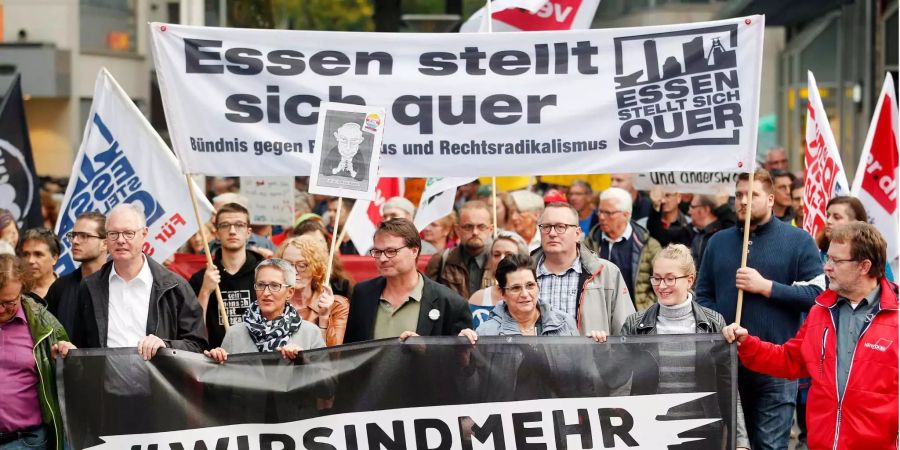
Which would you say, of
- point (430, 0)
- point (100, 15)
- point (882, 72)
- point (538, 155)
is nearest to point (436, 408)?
point (538, 155)

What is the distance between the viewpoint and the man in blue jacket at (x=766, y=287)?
24.5 feet

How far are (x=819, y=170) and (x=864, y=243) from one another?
424 centimetres

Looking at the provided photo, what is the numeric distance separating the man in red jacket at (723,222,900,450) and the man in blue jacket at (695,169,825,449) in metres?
1.12

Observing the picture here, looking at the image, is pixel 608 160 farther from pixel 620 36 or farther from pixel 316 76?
pixel 316 76

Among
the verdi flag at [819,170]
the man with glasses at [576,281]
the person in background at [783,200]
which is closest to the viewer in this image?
the man with glasses at [576,281]

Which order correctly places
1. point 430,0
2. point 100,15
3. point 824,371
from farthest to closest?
point 100,15
point 430,0
point 824,371

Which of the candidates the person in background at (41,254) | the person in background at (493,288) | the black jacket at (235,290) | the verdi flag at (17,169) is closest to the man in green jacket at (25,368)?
the person in background at (41,254)

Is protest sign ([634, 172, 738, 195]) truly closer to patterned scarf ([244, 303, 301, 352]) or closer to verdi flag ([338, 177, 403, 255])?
verdi flag ([338, 177, 403, 255])

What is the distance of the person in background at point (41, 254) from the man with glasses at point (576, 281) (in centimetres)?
276

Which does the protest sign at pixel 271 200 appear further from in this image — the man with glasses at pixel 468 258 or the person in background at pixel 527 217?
the man with glasses at pixel 468 258

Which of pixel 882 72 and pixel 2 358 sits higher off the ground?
pixel 882 72

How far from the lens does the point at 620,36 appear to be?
24.1 feet

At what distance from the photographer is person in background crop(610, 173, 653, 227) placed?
44.3ft

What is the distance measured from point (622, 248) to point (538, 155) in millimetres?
2321
